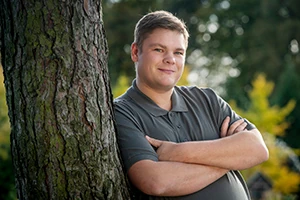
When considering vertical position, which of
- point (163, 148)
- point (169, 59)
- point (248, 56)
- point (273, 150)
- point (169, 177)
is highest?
point (169, 59)

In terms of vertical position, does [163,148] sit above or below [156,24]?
below

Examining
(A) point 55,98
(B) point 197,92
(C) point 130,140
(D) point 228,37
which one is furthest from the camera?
(D) point 228,37

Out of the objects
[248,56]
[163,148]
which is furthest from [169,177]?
[248,56]

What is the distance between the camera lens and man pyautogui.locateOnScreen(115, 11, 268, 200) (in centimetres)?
286

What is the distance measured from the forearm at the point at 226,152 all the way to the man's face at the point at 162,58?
0.42 m

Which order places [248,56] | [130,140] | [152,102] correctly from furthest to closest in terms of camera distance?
[248,56], [152,102], [130,140]

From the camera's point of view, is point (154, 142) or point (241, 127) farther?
point (241, 127)

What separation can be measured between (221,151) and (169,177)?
0.33 m

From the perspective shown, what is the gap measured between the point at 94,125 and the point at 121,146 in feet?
0.87

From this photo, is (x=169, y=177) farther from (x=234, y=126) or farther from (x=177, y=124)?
(x=234, y=126)

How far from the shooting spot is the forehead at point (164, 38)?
3.14 meters

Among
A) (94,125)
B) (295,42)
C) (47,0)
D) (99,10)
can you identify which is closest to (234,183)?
(94,125)

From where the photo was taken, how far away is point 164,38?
10.3 ft

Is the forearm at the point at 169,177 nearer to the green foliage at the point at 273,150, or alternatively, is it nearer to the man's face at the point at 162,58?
the man's face at the point at 162,58
